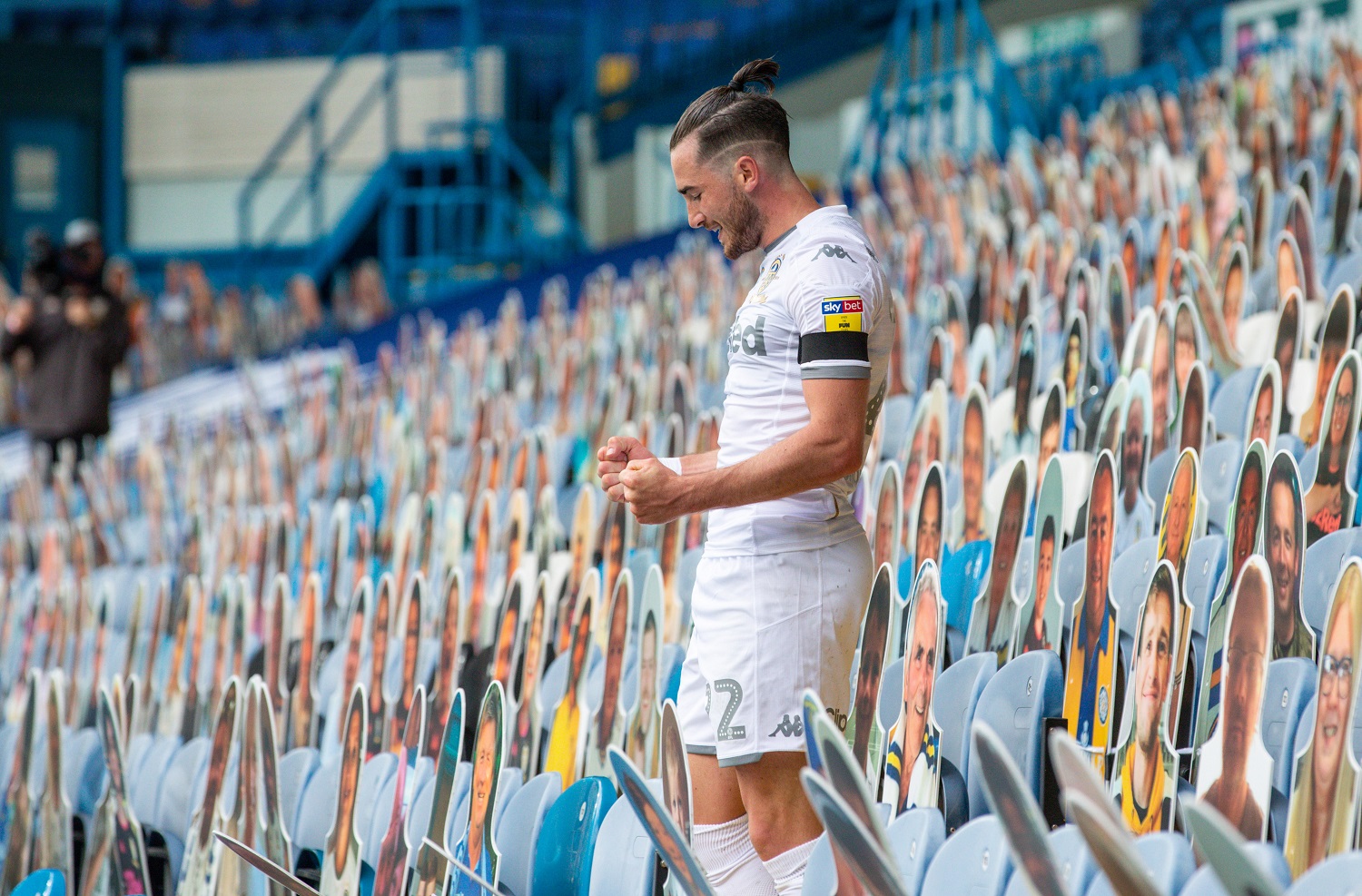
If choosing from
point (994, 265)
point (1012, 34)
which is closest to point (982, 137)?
point (1012, 34)

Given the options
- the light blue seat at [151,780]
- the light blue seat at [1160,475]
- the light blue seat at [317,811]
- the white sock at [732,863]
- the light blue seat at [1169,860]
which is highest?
the light blue seat at [1160,475]

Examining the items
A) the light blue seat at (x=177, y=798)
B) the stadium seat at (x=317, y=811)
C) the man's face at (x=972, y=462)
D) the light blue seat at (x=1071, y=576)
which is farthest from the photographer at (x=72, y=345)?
the light blue seat at (x=1071, y=576)

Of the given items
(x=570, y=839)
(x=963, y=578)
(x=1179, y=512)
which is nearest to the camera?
(x=570, y=839)

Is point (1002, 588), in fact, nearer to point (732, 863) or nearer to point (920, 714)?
point (920, 714)

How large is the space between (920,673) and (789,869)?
0.26 metres

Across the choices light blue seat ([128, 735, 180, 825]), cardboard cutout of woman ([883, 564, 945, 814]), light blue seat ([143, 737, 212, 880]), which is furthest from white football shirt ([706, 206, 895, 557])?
light blue seat ([128, 735, 180, 825])

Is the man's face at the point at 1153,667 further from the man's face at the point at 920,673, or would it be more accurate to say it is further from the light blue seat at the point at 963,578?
the light blue seat at the point at 963,578

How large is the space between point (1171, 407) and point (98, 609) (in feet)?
7.58

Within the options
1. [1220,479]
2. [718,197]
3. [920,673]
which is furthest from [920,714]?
[1220,479]

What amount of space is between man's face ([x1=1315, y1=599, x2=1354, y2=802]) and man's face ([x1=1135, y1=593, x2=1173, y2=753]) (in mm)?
244

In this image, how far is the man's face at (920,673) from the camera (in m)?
1.57

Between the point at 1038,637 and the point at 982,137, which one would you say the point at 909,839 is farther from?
the point at 982,137

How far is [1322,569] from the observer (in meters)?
1.74

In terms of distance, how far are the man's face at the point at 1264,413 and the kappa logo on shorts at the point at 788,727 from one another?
108cm
